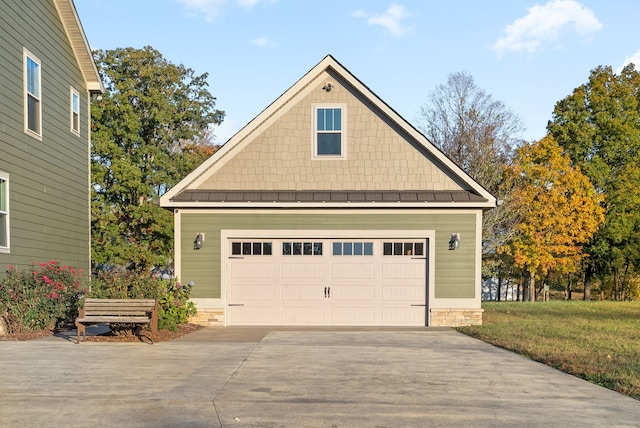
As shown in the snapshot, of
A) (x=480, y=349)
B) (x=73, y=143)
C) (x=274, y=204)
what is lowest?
(x=480, y=349)

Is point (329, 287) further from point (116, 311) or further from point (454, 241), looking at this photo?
point (116, 311)

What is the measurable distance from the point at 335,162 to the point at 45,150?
7.50 metres

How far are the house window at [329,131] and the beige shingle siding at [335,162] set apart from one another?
16 centimetres

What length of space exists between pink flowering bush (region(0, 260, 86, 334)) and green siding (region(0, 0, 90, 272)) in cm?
55

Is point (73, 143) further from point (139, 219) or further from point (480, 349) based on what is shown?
point (480, 349)

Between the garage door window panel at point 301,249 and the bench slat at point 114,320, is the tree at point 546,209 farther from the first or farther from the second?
the bench slat at point 114,320

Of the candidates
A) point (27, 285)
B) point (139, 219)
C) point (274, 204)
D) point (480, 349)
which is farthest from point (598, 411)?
point (139, 219)

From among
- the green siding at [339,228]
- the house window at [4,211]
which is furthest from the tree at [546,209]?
the house window at [4,211]

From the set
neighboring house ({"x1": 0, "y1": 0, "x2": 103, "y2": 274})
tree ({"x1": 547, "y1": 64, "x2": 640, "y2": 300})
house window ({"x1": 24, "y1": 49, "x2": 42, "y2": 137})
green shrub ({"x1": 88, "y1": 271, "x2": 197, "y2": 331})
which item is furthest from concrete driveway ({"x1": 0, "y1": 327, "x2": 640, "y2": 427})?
tree ({"x1": 547, "y1": 64, "x2": 640, "y2": 300})

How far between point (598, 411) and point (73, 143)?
15.4 m

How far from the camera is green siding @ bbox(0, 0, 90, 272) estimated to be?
43.4 feet

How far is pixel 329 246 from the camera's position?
15328 millimetres

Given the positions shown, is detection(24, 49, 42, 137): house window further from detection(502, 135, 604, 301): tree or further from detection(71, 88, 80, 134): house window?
detection(502, 135, 604, 301): tree

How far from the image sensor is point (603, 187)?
116 feet
